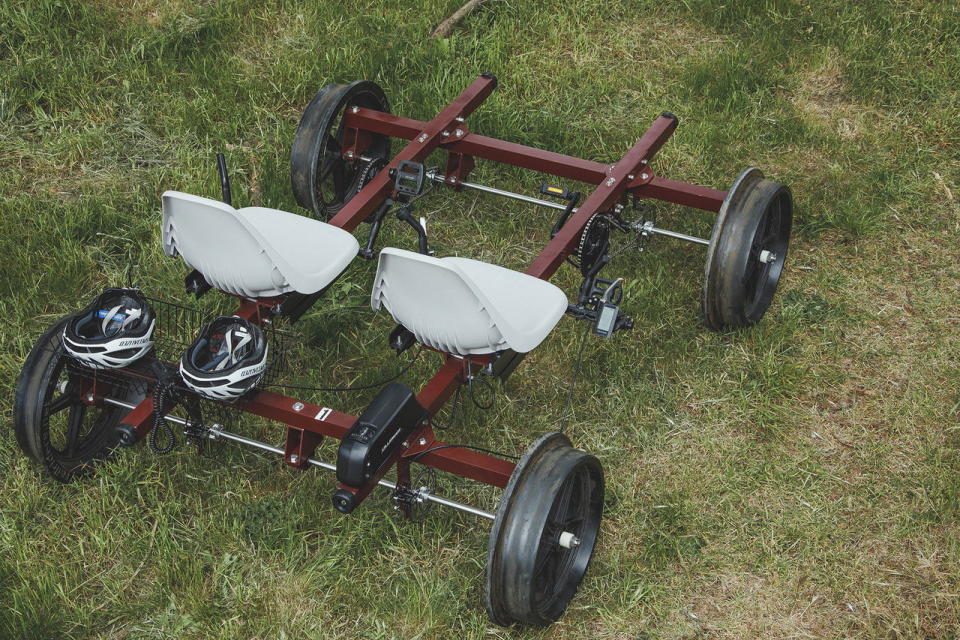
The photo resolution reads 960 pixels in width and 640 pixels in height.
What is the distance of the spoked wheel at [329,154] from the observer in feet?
19.8

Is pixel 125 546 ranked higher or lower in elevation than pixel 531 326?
lower

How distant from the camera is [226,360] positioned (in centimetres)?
444

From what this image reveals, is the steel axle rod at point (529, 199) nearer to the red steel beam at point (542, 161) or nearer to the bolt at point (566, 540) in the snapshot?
the red steel beam at point (542, 161)

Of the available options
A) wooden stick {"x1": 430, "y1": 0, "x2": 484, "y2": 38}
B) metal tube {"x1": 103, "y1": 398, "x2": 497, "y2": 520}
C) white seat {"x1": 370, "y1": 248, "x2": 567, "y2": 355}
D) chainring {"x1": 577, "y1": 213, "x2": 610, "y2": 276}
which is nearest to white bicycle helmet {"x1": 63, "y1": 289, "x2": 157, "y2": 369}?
metal tube {"x1": 103, "y1": 398, "x2": 497, "y2": 520}

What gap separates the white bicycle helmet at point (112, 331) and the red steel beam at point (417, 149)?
1110 mm

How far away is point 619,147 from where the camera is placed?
7.07m

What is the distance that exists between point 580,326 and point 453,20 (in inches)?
117

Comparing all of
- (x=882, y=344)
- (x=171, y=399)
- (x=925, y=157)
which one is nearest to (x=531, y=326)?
(x=171, y=399)

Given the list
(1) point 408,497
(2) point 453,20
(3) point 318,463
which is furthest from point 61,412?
(2) point 453,20

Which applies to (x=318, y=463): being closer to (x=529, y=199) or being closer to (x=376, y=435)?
(x=376, y=435)

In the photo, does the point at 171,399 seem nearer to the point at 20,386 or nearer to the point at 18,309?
the point at 20,386

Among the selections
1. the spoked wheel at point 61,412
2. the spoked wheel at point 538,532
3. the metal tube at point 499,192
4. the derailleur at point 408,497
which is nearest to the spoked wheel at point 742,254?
the metal tube at point 499,192

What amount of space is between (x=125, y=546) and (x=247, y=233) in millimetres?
A: 1471

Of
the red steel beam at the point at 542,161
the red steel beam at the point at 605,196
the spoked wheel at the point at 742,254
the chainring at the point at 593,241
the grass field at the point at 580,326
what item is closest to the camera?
the grass field at the point at 580,326
